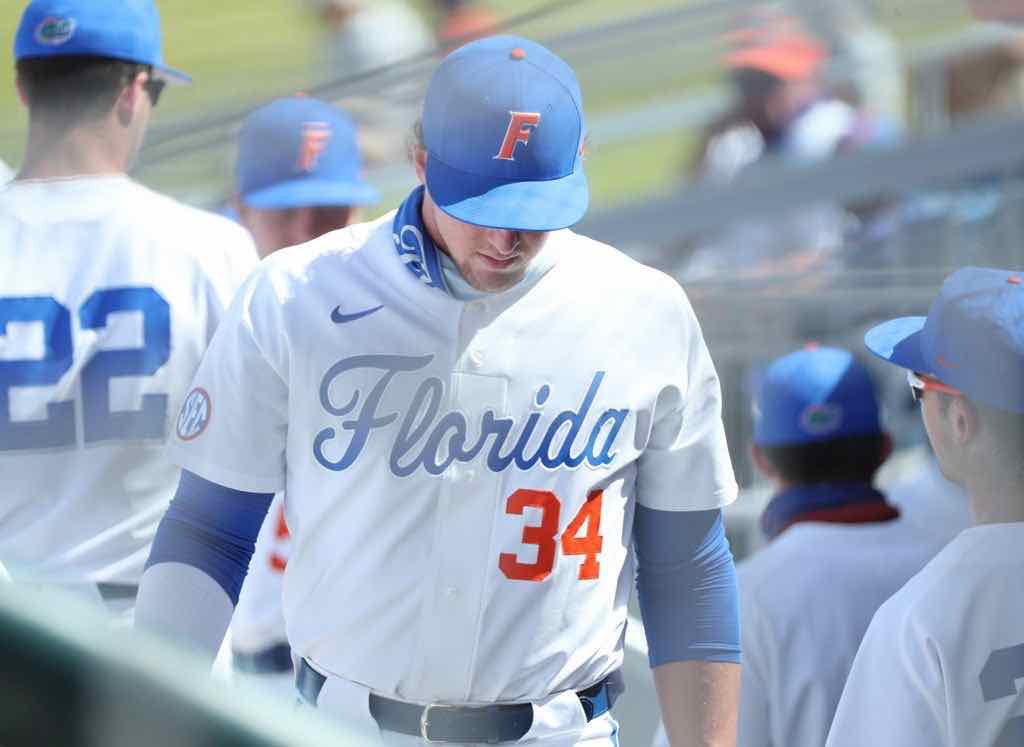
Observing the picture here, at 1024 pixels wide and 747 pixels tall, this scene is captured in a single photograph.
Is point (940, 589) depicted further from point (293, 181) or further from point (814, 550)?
point (293, 181)

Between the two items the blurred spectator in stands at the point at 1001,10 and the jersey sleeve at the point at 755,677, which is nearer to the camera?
the jersey sleeve at the point at 755,677

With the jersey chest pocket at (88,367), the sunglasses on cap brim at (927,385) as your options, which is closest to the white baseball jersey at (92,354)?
the jersey chest pocket at (88,367)

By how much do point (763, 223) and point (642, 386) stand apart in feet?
14.2

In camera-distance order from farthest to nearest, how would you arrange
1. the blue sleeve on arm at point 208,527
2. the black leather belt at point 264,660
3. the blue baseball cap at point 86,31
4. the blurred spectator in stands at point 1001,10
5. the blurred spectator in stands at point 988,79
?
the blurred spectator in stands at point 988,79 < the blurred spectator in stands at point 1001,10 < the black leather belt at point 264,660 < the blue baseball cap at point 86,31 < the blue sleeve on arm at point 208,527

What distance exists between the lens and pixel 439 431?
6.79 ft

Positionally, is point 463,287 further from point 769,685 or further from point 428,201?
point 769,685

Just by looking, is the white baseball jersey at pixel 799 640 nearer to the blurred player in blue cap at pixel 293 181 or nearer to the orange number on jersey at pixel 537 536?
the orange number on jersey at pixel 537 536

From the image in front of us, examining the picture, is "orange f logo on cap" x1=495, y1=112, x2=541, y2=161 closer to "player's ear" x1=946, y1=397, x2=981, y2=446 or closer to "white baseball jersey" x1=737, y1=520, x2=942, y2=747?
"player's ear" x1=946, y1=397, x2=981, y2=446

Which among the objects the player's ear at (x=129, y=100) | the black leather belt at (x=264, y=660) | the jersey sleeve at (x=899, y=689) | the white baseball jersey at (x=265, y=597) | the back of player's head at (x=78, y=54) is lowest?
the black leather belt at (x=264, y=660)

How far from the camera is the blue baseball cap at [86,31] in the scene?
100 inches

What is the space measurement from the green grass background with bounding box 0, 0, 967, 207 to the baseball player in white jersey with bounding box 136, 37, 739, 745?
2258 mm

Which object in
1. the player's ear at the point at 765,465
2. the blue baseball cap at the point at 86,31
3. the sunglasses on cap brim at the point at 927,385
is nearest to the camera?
the sunglasses on cap brim at the point at 927,385

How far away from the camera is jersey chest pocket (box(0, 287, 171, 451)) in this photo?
7.93 feet

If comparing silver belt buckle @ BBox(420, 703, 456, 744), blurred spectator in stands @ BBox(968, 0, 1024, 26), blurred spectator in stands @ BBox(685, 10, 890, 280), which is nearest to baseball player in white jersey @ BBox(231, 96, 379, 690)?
silver belt buckle @ BBox(420, 703, 456, 744)
